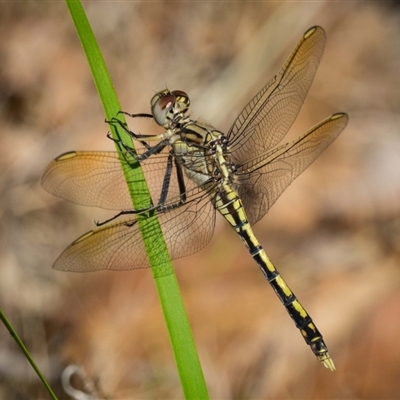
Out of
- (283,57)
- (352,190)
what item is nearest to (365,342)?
(352,190)

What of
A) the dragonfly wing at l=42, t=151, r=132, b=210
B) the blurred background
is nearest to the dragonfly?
the dragonfly wing at l=42, t=151, r=132, b=210

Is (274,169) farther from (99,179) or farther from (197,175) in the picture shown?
(99,179)

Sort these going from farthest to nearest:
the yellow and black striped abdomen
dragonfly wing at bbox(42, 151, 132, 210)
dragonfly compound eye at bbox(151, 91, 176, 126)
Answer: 1. the yellow and black striped abdomen
2. dragonfly compound eye at bbox(151, 91, 176, 126)
3. dragonfly wing at bbox(42, 151, 132, 210)

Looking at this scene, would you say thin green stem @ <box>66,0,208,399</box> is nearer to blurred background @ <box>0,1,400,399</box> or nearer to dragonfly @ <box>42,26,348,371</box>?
dragonfly @ <box>42,26,348,371</box>

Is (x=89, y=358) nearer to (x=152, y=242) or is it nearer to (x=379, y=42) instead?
(x=152, y=242)

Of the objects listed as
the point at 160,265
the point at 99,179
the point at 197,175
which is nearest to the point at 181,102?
the point at 197,175

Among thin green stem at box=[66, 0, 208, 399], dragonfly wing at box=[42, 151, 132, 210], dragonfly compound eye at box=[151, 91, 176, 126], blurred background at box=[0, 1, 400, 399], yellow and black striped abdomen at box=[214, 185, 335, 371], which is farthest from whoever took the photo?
blurred background at box=[0, 1, 400, 399]
